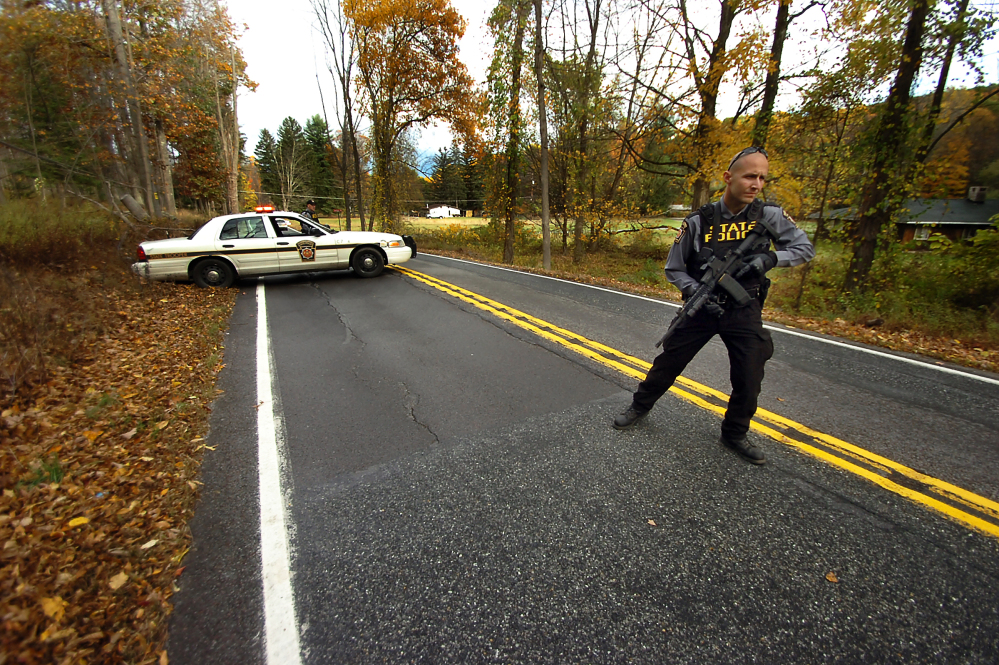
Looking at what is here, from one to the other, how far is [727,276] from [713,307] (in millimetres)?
224

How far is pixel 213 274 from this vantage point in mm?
8953

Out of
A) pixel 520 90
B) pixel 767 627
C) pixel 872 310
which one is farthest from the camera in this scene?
pixel 520 90

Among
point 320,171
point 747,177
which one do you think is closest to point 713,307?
point 747,177

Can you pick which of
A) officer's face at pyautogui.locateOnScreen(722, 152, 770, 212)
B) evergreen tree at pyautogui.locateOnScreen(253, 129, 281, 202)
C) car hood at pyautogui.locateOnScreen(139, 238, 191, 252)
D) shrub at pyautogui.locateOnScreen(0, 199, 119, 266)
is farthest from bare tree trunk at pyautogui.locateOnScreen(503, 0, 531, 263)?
evergreen tree at pyautogui.locateOnScreen(253, 129, 281, 202)

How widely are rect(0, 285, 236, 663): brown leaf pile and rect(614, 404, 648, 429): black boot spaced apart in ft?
9.53

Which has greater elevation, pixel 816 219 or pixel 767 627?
pixel 816 219

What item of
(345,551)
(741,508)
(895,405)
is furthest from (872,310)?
(345,551)

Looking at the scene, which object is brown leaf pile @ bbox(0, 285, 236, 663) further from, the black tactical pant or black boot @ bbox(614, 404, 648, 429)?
the black tactical pant

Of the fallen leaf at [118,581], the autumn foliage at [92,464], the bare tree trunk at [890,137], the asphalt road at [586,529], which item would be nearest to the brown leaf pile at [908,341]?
the asphalt road at [586,529]

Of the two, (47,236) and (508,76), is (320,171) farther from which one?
(47,236)

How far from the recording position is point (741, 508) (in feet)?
7.89

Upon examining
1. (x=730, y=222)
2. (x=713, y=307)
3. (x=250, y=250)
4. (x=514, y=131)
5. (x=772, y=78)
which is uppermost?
(x=772, y=78)

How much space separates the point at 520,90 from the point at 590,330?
13.2 metres

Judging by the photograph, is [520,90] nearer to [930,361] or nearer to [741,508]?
[930,361]
